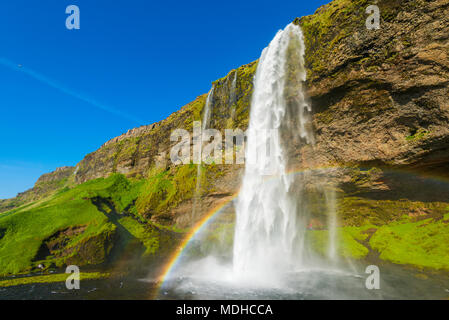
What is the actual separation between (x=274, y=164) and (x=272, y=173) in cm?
92

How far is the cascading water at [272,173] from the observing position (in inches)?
816

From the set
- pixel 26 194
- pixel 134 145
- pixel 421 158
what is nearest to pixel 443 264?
pixel 421 158

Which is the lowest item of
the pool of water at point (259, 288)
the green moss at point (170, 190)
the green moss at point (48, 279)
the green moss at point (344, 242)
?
the green moss at point (48, 279)

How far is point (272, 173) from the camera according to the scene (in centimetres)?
2200

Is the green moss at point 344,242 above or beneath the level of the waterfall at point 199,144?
beneath

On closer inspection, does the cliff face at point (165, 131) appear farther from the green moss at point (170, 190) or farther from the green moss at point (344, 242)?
the green moss at point (344, 242)

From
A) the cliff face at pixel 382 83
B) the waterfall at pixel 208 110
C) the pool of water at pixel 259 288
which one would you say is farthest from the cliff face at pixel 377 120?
the waterfall at pixel 208 110

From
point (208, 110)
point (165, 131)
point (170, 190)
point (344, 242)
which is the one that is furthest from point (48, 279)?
point (165, 131)

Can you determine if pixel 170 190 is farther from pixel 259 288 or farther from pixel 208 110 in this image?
pixel 259 288

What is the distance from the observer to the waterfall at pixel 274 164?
67.2ft

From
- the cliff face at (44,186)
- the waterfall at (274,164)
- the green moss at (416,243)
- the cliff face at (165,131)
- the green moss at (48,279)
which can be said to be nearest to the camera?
the green moss at (48,279)

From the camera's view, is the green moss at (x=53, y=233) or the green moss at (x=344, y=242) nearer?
the green moss at (x=344, y=242)

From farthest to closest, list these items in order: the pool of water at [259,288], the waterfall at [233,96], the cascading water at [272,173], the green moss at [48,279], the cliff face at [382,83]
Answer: the waterfall at [233,96]
the cascading water at [272,173]
the green moss at [48,279]
the cliff face at [382,83]
the pool of water at [259,288]
